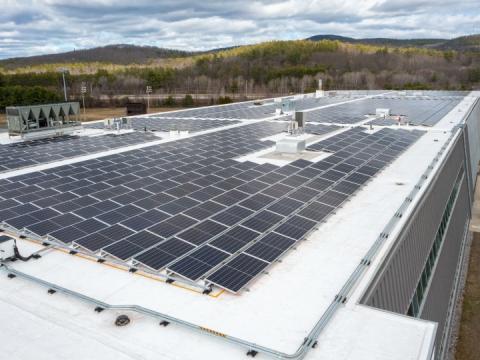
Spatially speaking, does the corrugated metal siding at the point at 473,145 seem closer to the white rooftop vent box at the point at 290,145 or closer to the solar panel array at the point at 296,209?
the solar panel array at the point at 296,209

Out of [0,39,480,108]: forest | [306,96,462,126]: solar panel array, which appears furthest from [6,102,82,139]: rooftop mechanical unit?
[0,39,480,108]: forest

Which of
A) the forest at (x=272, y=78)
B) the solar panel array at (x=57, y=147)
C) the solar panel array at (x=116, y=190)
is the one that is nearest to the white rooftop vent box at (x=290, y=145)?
the solar panel array at (x=116, y=190)

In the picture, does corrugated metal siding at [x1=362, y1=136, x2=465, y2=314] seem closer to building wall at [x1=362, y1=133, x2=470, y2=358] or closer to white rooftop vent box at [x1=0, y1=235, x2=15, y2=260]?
building wall at [x1=362, y1=133, x2=470, y2=358]

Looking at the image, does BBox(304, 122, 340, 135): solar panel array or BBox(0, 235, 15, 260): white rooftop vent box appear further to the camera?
BBox(304, 122, 340, 135): solar panel array

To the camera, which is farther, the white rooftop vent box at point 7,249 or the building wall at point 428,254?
the white rooftop vent box at point 7,249

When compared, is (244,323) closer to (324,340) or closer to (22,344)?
(324,340)

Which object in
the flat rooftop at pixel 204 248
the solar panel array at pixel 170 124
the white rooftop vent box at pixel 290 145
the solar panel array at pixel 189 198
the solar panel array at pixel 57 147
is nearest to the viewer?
the flat rooftop at pixel 204 248

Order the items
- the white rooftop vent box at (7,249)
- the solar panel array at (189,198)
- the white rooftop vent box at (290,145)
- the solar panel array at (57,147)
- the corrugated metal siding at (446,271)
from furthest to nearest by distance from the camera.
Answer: the white rooftop vent box at (290,145) < the solar panel array at (57,147) < the corrugated metal siding at (446,271) < the solar panel array at (189,198) < the white rooftop vent box at (7,249)

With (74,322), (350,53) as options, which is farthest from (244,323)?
(350,53)
